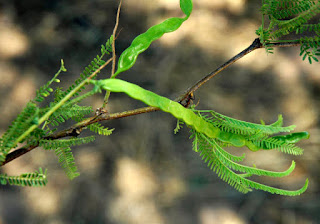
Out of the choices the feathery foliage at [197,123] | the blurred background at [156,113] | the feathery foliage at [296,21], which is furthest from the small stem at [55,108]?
the blurred background at [156,113]

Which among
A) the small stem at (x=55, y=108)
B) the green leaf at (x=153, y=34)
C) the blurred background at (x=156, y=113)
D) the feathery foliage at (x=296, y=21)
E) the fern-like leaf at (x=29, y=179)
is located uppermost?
the blurred background at (x=156, y=113)

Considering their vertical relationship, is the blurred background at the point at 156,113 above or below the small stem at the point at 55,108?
above

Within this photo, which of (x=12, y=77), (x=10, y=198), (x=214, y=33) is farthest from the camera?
(x=214, y=33)

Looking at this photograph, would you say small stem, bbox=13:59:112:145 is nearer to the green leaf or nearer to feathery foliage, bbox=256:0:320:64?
the green leaf

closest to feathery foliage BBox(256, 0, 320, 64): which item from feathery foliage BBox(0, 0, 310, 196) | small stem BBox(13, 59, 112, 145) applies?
feathery foliage BBox(0, 0, 310, 196)

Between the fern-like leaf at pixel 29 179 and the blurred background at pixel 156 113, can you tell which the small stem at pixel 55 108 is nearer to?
the fern-like leaf at pixel 29 179

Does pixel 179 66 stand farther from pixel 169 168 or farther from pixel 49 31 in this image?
pixel 49 31

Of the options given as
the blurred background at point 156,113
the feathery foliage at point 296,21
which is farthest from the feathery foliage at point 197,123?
the blurred background at point 156,113

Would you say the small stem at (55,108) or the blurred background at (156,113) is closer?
the small stem at (55,108)

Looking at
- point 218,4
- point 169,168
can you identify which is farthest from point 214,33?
point 169,168
